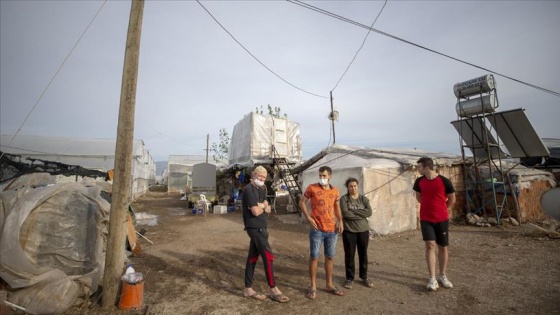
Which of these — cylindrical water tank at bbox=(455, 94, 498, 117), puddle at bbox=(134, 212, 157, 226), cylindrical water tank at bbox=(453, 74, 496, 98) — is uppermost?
cylindrical water tank at bbox=(453, 74, 496, 98)

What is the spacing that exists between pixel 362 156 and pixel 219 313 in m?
8.35

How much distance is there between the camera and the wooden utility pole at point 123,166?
3.83 metres

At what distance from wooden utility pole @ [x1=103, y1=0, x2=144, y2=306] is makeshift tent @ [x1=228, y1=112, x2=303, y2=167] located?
38.8 feet

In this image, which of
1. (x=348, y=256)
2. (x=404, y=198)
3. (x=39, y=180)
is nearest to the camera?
(x=348, y=256)

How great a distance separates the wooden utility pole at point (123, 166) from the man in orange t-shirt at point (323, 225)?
2.68m

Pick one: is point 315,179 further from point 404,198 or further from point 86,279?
point 86,279

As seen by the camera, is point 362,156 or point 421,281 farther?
point 362,156

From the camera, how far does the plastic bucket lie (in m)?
3.77

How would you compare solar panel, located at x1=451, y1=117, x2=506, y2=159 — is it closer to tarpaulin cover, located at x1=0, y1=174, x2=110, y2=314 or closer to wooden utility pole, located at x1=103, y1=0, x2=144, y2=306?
wooden utility pole, located at x1=103, y1=0, x2=144, y2=306

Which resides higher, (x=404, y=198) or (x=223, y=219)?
(x=404, y=198)

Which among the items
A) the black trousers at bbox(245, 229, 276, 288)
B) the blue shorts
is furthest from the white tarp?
the black trousers at bbox(245, 229, 276, 288)

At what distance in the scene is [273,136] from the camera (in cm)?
1705

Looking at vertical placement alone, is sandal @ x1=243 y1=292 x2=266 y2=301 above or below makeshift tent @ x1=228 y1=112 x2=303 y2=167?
below

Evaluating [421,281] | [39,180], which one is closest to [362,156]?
[421,281]
